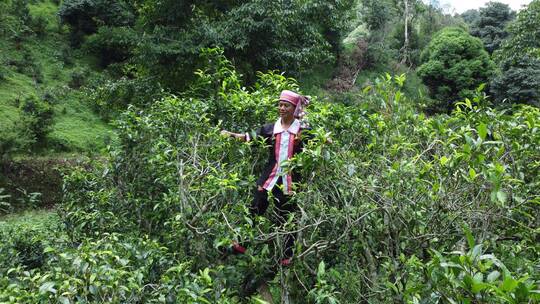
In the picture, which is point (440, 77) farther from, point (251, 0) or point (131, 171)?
point (131, 171)

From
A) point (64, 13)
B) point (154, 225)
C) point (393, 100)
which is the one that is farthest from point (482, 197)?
point (64, 13)

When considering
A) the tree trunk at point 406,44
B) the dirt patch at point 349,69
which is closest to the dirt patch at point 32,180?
the dirt patch at point 349,69

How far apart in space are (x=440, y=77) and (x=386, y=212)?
19.8 metres

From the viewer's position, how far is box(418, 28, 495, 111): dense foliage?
20109mm

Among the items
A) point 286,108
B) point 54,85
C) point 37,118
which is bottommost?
point 37,118

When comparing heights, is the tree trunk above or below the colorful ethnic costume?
above

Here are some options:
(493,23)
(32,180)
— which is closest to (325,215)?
(32,180)

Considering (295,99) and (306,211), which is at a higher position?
(295,99)

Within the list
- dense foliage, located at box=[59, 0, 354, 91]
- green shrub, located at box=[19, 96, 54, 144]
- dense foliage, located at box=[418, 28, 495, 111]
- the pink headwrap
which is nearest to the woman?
the pink headwrap

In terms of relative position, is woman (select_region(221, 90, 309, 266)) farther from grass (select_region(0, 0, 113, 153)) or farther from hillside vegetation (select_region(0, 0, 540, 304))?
grass (select_region(0, 0, 113, 153))

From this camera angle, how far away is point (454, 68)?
797 inches

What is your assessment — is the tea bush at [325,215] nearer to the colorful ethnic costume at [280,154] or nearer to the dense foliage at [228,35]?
the colorful ethnic costume at [280,154]

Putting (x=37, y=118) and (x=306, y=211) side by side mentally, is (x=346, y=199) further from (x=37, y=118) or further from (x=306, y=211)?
(x=37, y=118)

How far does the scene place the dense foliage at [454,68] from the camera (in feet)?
66.0
